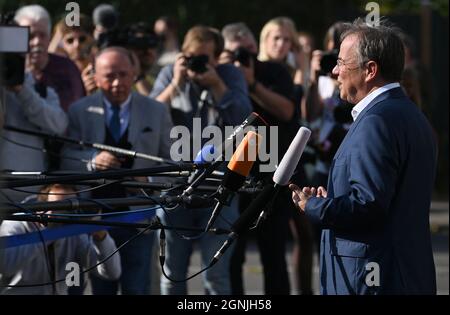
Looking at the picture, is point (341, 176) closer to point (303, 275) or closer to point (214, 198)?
point (214, 198)

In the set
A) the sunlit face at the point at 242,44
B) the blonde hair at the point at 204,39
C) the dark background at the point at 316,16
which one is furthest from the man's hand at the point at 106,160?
the dark background at the point at 316,16

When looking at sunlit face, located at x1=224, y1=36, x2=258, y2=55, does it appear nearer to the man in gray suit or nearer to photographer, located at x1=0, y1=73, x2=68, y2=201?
the man in gray suit

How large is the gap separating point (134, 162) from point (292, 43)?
10.1 feet

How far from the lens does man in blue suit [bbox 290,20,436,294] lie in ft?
16.5

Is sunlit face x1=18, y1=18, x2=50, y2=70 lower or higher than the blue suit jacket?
higher

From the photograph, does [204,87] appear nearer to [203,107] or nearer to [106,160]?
[203,107]

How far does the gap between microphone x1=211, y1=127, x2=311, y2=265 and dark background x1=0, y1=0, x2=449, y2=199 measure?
39.6ft

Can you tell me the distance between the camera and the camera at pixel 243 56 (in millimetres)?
8852

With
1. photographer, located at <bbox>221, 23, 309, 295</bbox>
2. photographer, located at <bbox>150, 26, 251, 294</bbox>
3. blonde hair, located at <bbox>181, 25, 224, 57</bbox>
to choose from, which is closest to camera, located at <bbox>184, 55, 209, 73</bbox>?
photographer, located at <bbox>150, 26, 251, 294</bbox>

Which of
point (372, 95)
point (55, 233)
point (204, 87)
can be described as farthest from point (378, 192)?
point (204, 87)

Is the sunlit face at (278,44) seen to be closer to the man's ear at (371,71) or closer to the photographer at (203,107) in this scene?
the photographer at (203,107)

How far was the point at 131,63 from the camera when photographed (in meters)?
8.16

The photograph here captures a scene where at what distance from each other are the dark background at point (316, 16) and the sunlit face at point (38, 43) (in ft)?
28.6
